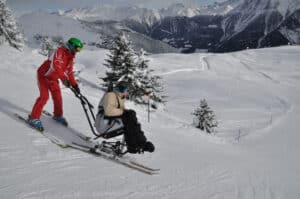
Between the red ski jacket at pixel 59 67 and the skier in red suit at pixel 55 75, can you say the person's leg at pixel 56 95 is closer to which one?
the skier in red suit at pixel 55 75

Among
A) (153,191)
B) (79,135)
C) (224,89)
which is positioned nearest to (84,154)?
(79,135)

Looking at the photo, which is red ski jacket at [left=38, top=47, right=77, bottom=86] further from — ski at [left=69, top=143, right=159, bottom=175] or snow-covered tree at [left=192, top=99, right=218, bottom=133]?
snow-covered tree at [left=192, top=99, right=218, bottom=133]

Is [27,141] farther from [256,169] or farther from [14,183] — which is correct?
[256,169]

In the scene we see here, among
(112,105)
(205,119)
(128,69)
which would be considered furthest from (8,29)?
(112,105)

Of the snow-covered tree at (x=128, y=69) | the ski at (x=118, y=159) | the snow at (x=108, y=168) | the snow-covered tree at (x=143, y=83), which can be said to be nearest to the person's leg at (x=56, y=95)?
the snow at (x=108, y=168)

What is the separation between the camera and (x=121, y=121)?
24.0 ft

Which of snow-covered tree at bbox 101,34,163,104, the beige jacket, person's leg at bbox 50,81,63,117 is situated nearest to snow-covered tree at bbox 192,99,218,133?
snow-covered tree at bbox 101,34,163,104

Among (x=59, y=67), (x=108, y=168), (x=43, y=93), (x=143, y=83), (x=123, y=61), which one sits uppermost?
(x=123, y=61)

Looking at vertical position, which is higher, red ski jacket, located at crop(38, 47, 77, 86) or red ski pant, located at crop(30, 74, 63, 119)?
red ski jacket, located at crop(38, 47, 77, 86)

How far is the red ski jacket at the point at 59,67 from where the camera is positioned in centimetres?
802

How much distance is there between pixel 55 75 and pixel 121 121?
237 cm

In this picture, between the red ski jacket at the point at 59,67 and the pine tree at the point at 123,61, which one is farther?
the pine tree at the point at 123,61

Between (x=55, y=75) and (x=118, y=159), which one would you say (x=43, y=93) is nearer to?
(x=55, y=75)

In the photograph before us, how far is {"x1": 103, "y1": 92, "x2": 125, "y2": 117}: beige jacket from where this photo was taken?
7.24 metres
